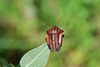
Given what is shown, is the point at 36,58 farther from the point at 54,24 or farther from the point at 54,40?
the point at 54,24

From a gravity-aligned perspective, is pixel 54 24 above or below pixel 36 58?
above

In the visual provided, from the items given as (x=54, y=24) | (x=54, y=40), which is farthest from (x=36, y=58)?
(x=54, y=24)

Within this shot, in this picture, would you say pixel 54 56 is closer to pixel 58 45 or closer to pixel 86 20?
pixel 86 20

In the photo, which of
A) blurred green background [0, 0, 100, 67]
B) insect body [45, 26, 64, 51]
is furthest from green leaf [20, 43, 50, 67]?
blurred green background [0, 0, 100, 67]

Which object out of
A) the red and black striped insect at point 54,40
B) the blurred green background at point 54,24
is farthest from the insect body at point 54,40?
the blurred green background at point 54,24

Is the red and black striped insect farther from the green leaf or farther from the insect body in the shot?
the green leaf

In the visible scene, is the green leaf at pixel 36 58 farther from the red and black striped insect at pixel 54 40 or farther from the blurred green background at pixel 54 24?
the blurred green background at pixel 54 24
